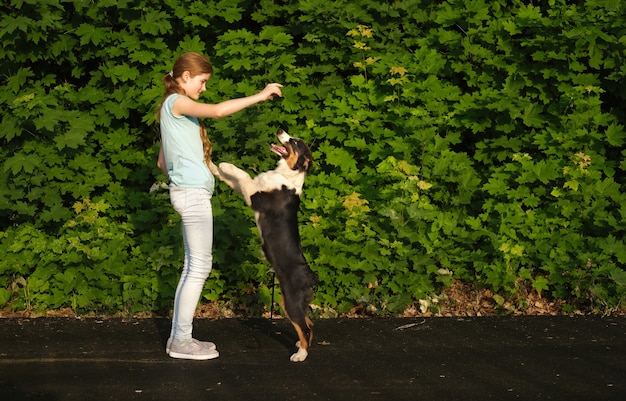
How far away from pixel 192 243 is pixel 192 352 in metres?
0.80

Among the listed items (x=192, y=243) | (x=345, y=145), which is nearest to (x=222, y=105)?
(x=192, y=243)

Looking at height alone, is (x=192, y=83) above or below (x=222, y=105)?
above

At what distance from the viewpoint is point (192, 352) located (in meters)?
6.71

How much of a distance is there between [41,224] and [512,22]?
5.50 m

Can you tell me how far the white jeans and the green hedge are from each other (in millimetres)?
1968

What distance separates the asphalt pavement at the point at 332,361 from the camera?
5.93 meters

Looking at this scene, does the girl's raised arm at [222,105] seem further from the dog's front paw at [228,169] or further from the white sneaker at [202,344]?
the white sneaker at [202,344]

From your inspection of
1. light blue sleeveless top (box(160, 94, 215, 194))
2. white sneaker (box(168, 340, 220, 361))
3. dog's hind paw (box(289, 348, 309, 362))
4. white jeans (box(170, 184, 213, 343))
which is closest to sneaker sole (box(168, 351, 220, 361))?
white sneaker (box(168, 340, 220, 361))

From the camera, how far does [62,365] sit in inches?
259

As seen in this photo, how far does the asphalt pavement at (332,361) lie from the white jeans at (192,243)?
1.27ft

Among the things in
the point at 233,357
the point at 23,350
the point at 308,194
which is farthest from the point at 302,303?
the point at 308,194

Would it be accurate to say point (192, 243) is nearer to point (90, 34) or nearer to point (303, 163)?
point (303, 163)

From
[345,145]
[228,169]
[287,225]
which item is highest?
[345,145]

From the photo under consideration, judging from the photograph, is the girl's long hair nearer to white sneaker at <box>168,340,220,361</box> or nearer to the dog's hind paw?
white sneaker at <box>168,340,220,361</box>
